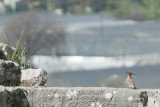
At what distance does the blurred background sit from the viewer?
50406 millimetres

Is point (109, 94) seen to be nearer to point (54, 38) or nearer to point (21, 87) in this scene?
point (21, 87)

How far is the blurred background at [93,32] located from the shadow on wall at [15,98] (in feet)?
123

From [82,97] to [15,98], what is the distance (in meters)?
0.51

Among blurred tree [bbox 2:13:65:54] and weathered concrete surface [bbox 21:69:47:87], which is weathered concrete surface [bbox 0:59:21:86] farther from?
blurred tree [bbox 2:13:65:54]

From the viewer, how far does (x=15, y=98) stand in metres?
5.21

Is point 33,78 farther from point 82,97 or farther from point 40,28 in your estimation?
point 40,28

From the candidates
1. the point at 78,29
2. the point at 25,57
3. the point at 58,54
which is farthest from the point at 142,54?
the point at 25,57

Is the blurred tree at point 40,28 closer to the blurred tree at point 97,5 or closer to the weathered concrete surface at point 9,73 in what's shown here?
the blurred tree at point 97,5

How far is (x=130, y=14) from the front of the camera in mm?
66375

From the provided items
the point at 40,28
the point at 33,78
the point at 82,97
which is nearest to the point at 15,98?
the point at 33,78

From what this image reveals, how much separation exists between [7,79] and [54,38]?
44724mm

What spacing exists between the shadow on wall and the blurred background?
37.5 m

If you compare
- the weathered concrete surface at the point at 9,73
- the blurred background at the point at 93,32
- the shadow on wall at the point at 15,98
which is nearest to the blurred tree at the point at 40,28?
the blurred background at the point at 93,32

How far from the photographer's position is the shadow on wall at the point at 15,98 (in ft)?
16.6
